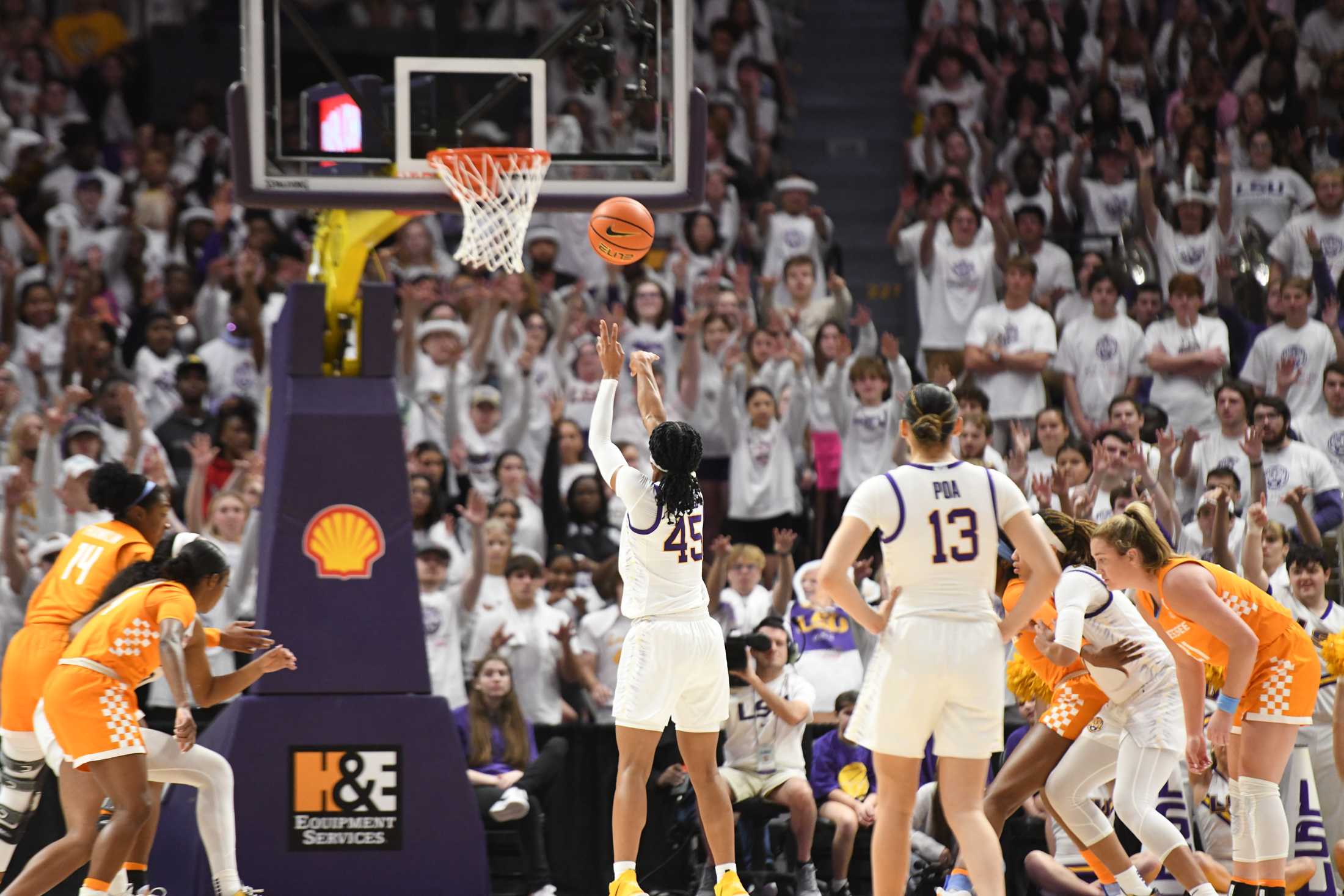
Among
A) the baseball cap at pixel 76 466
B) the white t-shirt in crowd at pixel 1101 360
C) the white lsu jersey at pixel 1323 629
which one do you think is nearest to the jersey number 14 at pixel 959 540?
the white lsu jersey at pixel 1323 629

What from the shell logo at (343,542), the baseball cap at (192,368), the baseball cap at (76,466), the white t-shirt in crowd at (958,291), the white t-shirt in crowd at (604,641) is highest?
the white t-shirt in crowd at (958,291)

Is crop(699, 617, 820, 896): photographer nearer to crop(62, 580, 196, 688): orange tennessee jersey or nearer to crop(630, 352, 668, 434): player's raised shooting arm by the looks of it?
crop(630, 352, 668, 434): player's raised shooting arm

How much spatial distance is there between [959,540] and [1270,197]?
9.76 metres

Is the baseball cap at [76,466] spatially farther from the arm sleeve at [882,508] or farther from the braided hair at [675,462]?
the arm sleeve at [882,508]

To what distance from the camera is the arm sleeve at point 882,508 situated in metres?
6.41

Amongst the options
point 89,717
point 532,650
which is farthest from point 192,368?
point 89,717

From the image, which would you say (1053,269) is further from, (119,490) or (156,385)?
(119,490)

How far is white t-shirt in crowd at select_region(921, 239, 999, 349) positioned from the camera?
14172 millimetres

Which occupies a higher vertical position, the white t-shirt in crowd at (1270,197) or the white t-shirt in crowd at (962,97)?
the white t-shirt in crowd at (962,97)

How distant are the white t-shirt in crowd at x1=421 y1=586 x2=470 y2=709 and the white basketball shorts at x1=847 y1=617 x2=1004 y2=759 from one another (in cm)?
471

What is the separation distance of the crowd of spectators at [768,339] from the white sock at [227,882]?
→ 2079 millimetres

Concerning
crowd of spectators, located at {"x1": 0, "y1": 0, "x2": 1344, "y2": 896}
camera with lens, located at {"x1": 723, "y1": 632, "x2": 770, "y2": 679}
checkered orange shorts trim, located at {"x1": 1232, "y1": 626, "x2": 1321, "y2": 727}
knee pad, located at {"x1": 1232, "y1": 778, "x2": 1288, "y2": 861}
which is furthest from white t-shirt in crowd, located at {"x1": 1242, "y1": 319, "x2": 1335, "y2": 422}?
knee pad, located at {"x1": 1232, "y1": 778, "x2": 1288, "y2": 861}

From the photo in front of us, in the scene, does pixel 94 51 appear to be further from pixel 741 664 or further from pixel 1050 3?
pixel 741 664

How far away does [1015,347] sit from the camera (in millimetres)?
13180
